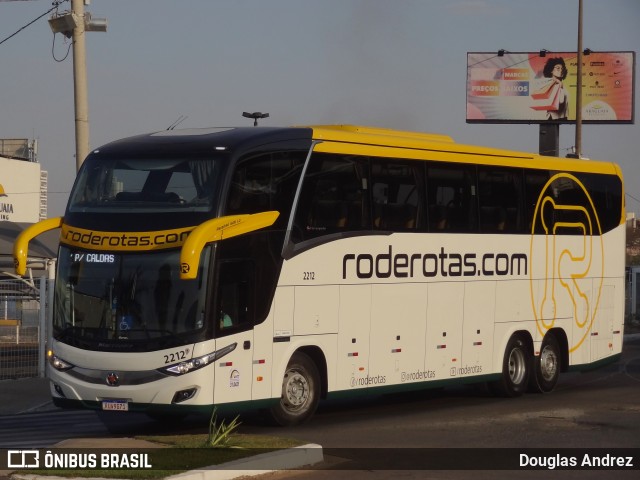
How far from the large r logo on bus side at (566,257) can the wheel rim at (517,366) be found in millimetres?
666

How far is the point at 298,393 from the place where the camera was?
1593 cm

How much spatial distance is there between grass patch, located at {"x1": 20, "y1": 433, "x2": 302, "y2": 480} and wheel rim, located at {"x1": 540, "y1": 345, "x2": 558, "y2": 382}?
8.36 m

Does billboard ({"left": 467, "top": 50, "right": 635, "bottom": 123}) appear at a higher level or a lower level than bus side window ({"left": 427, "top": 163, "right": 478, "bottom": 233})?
higher

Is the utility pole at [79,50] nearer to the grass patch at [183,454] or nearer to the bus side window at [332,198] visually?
the bus side window at [332,198]

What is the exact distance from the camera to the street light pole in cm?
1998

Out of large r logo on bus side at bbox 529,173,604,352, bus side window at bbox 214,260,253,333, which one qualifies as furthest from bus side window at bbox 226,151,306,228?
large r logo on bus side at bbox 529,173,604,352

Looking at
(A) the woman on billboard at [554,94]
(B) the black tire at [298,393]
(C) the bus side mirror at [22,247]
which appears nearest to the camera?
(C) the bus side mirror at [22,247]

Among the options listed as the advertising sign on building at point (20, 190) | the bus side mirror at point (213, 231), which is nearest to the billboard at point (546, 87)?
the advertising sign on building at point (20, 190)

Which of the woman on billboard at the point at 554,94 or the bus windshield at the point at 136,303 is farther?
the woman on billboard at the point at 554,94

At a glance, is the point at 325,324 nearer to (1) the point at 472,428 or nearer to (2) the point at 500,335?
(1) the point at 472,428

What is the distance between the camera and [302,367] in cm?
1595

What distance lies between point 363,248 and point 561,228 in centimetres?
565

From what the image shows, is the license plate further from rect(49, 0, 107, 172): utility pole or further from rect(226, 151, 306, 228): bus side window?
rect(49, 0, 107, 172): utility pole

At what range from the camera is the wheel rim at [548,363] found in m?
20.8
